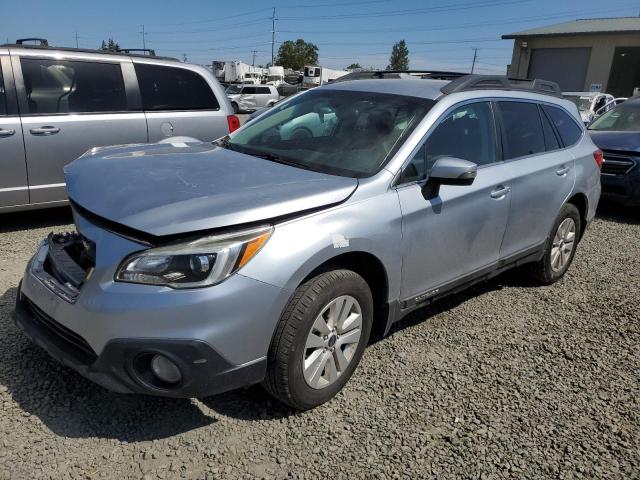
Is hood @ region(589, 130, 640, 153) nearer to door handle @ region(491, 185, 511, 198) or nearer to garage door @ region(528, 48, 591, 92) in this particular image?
door handle @ region(491, 185, 511, 198)

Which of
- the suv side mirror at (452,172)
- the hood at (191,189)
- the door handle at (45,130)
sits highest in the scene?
the suv side mirror at (452,172)

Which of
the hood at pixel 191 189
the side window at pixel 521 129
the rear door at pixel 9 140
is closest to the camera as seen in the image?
the hood at pixel 191 189

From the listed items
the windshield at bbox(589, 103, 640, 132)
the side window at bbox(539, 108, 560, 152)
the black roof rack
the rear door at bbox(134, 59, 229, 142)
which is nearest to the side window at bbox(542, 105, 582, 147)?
the side window at bbox(539, 108, 560, 152)

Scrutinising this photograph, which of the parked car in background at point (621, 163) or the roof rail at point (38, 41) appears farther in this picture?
the parked car in background at point (621, 163)

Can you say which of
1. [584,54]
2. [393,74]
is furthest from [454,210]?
[584,54]

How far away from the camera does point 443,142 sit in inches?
127

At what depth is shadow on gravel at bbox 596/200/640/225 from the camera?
745 cm

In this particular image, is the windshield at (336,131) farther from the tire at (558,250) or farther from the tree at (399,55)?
the tree at (399,55)

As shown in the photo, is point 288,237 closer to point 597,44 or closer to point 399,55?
point 597,44

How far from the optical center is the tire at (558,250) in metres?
4.38

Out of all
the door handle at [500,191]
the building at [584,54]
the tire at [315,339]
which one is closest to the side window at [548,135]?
the door handle at [500,191]

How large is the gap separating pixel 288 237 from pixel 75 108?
3.95 m

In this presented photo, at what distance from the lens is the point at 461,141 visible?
3.38 metres

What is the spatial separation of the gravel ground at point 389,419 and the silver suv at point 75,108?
1.68 m
